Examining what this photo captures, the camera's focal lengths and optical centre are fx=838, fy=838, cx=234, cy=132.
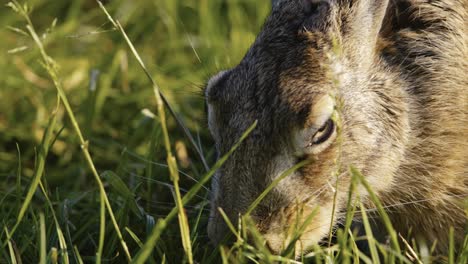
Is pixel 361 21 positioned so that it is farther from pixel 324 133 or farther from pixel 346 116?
pixel 324 133

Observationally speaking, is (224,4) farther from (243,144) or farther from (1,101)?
(243,144)

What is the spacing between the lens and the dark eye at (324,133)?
10.6ft

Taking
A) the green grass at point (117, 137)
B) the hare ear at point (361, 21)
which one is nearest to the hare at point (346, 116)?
the hare ear at point (361, 21)

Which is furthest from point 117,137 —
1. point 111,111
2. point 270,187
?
point 270,187

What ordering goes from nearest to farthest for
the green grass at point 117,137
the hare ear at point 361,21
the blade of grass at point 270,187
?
the blade of grass at point 270,187 → the green grass at point 117,137 → the hare ear at point 361,21

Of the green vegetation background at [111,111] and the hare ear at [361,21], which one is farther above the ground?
the hare ear at [361,21]

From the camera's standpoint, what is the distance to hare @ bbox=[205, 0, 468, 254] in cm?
323

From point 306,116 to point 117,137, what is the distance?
2.22m

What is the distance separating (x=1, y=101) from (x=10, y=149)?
1.58 feet

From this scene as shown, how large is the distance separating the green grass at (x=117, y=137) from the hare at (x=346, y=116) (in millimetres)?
173

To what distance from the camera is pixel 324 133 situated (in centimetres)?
327

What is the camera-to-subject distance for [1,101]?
5449 mm

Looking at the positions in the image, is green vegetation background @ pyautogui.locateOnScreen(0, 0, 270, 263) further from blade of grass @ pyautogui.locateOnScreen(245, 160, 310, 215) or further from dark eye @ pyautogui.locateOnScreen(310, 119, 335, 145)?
dark eye @ pyautogui.locateOnScreen(310, 119, 335, 145)

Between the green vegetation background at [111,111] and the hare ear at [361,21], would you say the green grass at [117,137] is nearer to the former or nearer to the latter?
the green vegetation background at [111,111]
